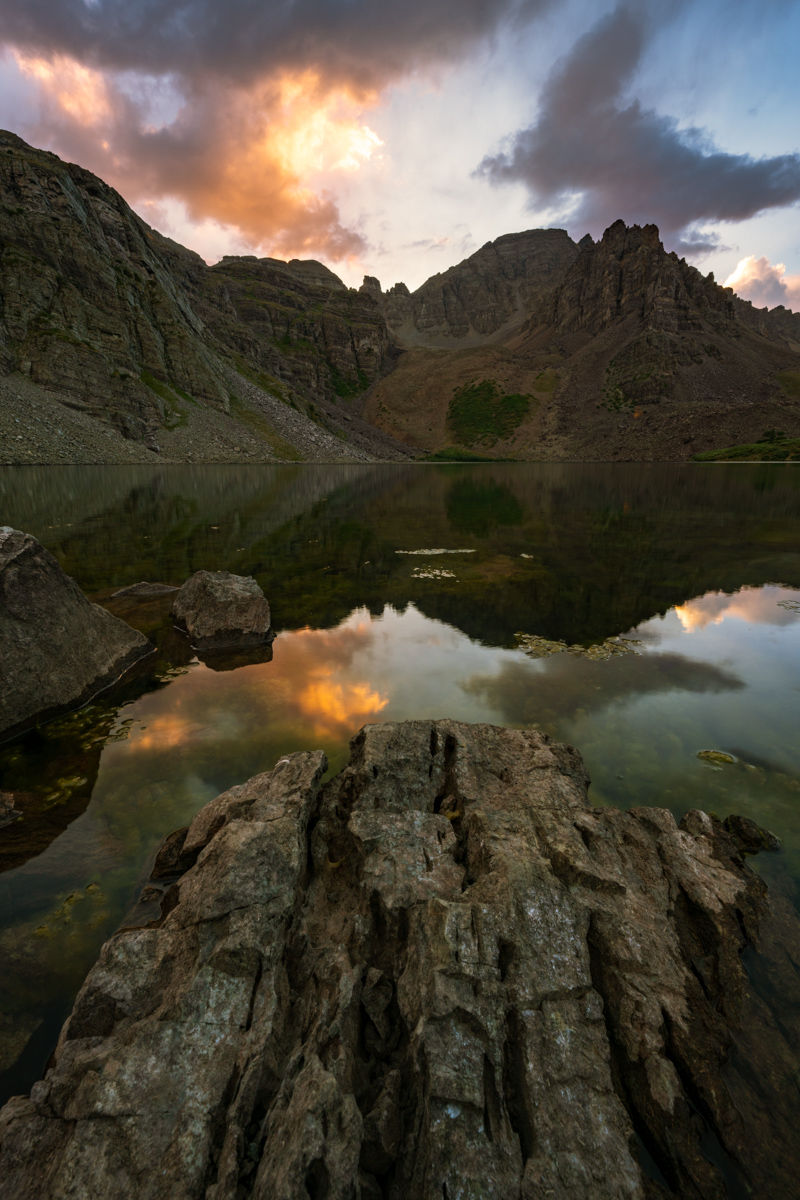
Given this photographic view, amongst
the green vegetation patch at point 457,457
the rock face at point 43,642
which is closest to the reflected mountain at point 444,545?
the rock face at point 43,642

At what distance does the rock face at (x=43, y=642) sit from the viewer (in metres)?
9.67

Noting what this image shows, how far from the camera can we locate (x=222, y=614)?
14.2m

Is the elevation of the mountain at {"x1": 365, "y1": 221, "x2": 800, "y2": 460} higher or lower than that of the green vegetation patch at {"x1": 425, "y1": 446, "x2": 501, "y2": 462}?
higher

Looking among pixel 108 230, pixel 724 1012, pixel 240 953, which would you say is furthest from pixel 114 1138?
pixel 108 230

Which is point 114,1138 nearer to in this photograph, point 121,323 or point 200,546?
point 200,546

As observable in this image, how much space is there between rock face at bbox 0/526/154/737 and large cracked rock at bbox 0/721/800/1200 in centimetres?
592

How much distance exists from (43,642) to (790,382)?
229162 mm

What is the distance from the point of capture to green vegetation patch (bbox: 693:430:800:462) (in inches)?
4961

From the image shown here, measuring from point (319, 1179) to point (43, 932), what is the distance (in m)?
4.53

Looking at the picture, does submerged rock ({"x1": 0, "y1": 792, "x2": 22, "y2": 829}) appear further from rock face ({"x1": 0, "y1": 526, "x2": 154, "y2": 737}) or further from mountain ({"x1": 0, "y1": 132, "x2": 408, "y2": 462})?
mountain ({"x1": 0, "y1": 132, "x2": 408, "y2": 462})

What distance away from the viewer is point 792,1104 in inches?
163

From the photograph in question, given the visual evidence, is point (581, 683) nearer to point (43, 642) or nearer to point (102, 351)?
point (43, 642)

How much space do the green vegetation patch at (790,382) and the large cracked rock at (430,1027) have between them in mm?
214221

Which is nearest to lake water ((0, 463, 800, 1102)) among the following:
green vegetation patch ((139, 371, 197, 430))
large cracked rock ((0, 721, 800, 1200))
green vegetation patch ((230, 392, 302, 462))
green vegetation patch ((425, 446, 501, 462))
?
large cracked rock ((0, 721, 800, 1200))
